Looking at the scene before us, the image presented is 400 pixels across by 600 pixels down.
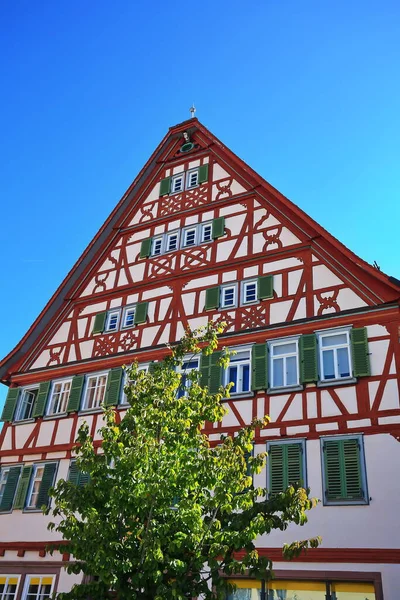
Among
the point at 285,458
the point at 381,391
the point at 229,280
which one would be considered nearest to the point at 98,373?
the point at 229,280

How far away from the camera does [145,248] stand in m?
23.0

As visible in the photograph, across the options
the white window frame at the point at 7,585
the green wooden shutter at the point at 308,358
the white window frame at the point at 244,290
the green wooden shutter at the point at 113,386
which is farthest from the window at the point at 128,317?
the white window frame at the point at 7,585

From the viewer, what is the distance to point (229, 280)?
19.8 metres

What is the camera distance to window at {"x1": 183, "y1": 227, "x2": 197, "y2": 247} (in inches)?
862

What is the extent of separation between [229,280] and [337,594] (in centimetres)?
→ 999

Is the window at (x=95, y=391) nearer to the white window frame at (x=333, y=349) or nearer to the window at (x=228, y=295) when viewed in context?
the window at (x=228, y=295)

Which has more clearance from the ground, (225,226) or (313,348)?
(225,226)

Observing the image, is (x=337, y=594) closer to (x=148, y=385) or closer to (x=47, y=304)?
(x=148, y=385)

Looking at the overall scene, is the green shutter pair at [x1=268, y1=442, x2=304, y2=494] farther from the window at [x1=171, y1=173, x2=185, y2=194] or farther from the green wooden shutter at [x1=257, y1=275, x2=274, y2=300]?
A: the window at [x1=171, y1=173, x2=185, y2=194]

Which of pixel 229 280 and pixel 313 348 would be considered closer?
pixel 313 348

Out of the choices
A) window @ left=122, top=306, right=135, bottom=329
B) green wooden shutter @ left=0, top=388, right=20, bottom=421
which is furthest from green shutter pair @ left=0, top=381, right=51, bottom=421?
window @ left=122, top=306, right=135, bottom=329

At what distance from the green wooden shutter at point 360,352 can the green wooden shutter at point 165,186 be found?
11039 millimetres

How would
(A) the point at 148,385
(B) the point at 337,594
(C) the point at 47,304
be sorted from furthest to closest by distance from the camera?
(C) the point at 47,304 < (B) the point at 337,594 < (A) the point at 148,385

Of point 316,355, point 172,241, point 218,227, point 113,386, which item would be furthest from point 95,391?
point 316,355
